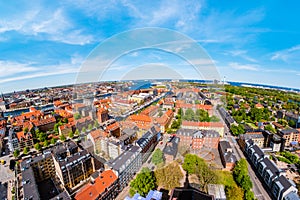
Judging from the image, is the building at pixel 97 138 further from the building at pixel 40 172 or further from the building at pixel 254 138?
the building at pixel 254 138

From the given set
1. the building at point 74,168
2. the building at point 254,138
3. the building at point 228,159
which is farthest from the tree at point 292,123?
the building at point 74,168

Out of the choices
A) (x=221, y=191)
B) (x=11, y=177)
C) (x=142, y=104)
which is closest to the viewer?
(x=142, y=104)

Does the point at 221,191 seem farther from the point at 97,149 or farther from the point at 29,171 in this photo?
the point at 29,171

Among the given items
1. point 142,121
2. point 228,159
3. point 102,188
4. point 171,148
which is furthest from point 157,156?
point 228,159

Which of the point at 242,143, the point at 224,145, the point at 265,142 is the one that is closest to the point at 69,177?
the point at 224,145

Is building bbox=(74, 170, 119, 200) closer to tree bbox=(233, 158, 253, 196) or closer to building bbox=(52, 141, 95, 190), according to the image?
building bbox=(52, 141, 95, 190)
